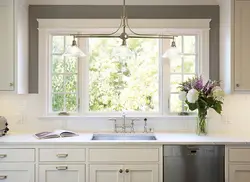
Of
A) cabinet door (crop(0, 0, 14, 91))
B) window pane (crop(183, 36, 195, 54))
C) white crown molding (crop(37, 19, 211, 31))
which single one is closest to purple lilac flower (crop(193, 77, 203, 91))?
window pane (crop(183, 36, 195, 54))

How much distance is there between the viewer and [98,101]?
3.63 metres

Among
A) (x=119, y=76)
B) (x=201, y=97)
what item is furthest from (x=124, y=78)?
(x=201, y=97)

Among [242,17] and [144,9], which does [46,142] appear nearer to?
[144,9]

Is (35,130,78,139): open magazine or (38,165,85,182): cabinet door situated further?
(35,130,78,139): open magazine

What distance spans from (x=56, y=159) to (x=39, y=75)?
1.09 metres

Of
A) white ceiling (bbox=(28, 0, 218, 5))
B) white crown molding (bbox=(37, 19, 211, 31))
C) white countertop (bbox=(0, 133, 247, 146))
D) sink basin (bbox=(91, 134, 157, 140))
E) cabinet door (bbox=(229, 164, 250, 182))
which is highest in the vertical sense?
white ceiling (bbox=(28, 0, 218, 5))

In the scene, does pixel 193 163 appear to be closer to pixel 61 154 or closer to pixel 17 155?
pixel 61 154

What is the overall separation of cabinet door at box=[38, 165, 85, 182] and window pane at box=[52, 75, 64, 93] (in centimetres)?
102

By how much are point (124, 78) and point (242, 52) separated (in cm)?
136

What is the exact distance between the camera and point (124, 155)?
9.59 ft

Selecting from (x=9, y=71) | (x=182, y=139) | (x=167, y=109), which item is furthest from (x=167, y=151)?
(x=9, y=71)

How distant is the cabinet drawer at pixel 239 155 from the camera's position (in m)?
2.93

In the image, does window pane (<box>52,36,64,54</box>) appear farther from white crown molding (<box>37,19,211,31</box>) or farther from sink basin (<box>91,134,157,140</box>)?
sink basin (<box>91,134,157,140</box>)

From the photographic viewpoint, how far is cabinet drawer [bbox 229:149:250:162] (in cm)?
293
